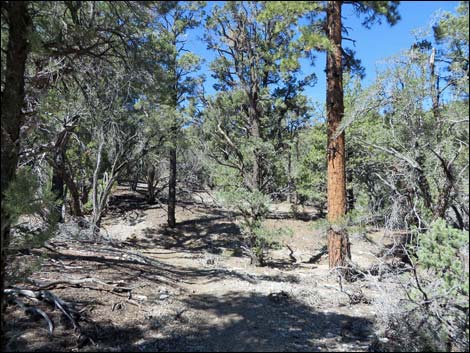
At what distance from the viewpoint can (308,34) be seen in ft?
20.1

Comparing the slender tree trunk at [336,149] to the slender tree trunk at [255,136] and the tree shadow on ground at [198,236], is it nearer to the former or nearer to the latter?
the slender tree trunk at [255,136]

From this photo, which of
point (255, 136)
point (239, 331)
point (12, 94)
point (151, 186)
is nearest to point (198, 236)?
point (151, 186)

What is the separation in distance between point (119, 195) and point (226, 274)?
54.4 feet

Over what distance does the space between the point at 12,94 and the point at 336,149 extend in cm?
660

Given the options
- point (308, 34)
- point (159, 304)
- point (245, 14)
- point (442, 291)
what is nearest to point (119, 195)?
point (245, 14)

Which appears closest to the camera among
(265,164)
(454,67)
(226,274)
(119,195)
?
(454,67)

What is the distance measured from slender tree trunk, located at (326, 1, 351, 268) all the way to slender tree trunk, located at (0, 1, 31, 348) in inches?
252

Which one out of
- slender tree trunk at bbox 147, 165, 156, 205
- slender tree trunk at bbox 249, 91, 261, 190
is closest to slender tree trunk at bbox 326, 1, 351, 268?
slender tree trunk at bbox 249, 91, 261, 190

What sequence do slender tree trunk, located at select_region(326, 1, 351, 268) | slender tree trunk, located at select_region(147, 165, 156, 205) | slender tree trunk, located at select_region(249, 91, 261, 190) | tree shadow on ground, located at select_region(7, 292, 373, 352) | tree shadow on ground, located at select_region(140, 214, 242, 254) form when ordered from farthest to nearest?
1. slender tree trunk, located at select_region(147, 165, 156, 205)
2. tree shadow on ground, located at select_region(140, 214, 242, 254)
3. slender tree trunk, located at select_region(249, 91, 261, 190)
4. slender tree trunk, located at select_region(326, 1, 351, 268)
5. tree shadow on ground, located at select_region(7, 292, 373, 352)

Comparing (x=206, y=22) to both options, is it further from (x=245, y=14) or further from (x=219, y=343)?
(x=219, y=343)

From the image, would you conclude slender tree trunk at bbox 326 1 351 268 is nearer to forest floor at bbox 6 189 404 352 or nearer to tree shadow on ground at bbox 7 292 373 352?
forest floor at bbox 6 189 404 352

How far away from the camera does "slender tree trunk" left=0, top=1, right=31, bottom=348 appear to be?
164 inches

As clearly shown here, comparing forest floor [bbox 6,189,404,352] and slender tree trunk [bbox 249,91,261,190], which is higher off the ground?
slender tree trunk [bbox 249,91,261,190]

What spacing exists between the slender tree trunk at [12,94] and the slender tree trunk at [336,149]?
21.0 feet
